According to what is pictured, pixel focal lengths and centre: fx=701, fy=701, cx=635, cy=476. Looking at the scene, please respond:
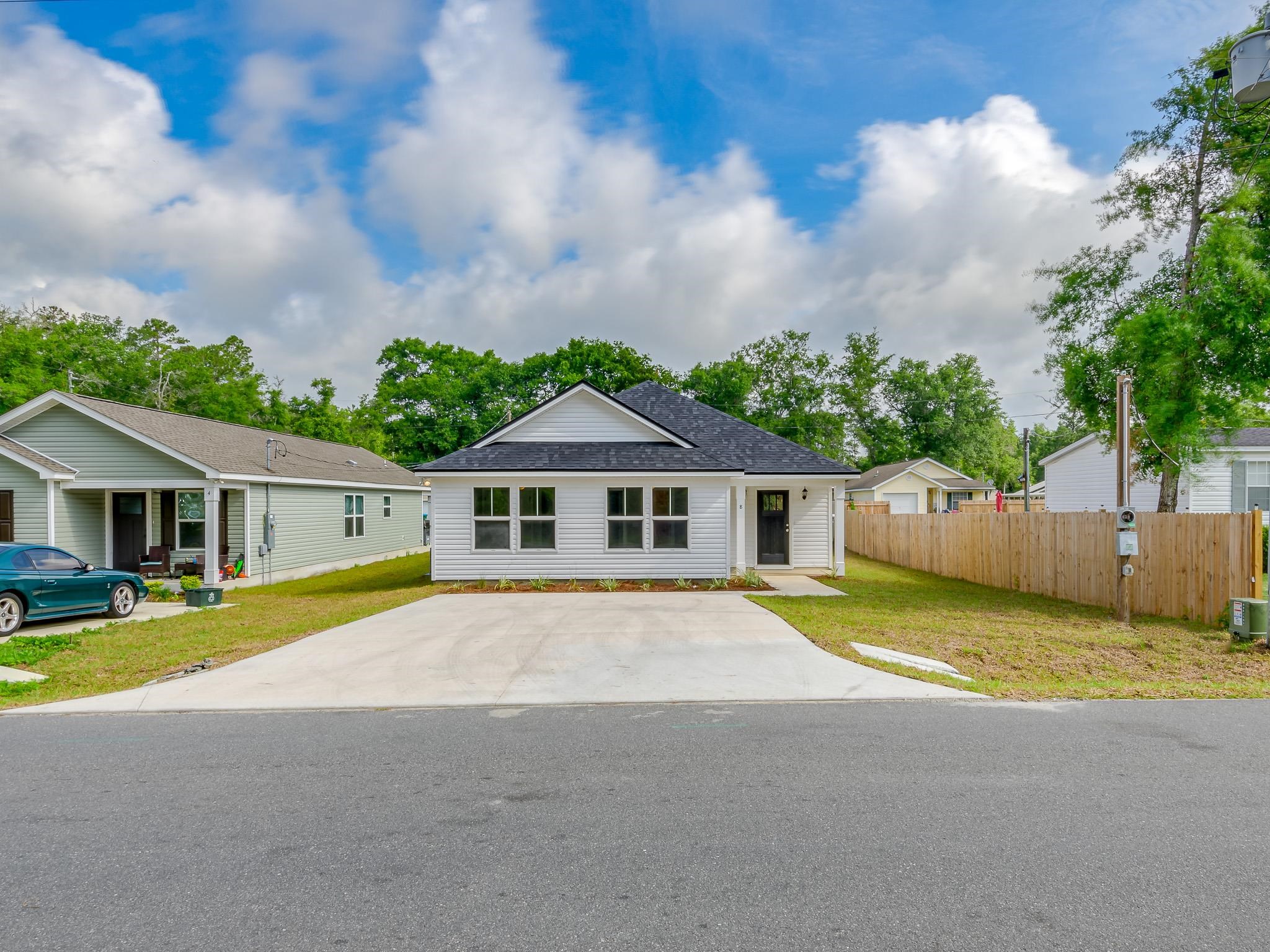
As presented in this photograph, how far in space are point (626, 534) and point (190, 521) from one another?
12143 mm

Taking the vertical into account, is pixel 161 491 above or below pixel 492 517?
above

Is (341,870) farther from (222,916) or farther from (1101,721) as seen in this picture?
(1101,721)

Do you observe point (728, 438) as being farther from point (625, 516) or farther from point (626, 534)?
point (626, 534)

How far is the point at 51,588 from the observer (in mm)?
11141

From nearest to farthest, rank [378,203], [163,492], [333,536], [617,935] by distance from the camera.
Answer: [617,935] → [378,203] → [163,492] → [333,536]

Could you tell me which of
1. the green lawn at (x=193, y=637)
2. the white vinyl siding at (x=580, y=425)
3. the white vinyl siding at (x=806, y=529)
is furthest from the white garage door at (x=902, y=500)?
the green lawn at (x=193, y=637)

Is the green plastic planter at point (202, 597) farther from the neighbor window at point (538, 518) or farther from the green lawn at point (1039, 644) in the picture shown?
the green lawn at point (1039, 644)

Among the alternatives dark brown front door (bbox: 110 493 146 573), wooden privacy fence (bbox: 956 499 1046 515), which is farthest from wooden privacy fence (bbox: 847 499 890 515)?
dark brown front door (bbox: 110 493 146 573)

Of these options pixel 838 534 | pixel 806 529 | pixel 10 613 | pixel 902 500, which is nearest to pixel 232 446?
pixel 10 613

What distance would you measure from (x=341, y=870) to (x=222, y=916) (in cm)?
56

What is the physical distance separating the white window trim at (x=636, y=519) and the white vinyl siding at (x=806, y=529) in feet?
14.4

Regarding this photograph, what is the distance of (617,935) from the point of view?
10.2 ft

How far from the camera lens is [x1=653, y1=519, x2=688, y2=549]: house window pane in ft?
57.0

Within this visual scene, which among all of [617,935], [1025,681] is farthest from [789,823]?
[1025,681]
